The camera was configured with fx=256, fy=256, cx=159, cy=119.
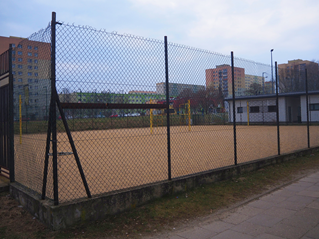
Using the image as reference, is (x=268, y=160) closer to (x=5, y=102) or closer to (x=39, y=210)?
(x=39, y=210)

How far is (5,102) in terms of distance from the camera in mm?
5164

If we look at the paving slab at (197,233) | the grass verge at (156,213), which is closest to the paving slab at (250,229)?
the paving slab at (197,233)

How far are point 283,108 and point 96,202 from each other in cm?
2819

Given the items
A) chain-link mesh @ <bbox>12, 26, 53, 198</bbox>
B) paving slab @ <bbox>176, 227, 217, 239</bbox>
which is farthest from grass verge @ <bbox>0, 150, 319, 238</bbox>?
chain-link mesh @ <bbox>12, 26, 53, 198</bbox>

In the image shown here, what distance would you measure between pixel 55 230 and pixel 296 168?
6110mm

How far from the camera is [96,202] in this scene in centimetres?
360

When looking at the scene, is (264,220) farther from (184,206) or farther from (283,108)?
(283,108)

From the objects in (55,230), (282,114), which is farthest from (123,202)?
(282,114)

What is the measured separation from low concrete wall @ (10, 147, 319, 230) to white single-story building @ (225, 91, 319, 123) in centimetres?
2254

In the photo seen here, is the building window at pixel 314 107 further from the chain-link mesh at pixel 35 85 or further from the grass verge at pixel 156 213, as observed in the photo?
the chain-link mesh at pixel 35 85

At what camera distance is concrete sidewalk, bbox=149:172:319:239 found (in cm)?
317

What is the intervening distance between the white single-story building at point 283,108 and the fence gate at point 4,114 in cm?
2361

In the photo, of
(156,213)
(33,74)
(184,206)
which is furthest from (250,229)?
(33,74)

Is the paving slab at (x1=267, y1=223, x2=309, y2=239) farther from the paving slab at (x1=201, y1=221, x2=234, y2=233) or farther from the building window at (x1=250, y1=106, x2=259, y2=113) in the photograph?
the building window at (x1=250, y1=106, x2=259, y2=113)
